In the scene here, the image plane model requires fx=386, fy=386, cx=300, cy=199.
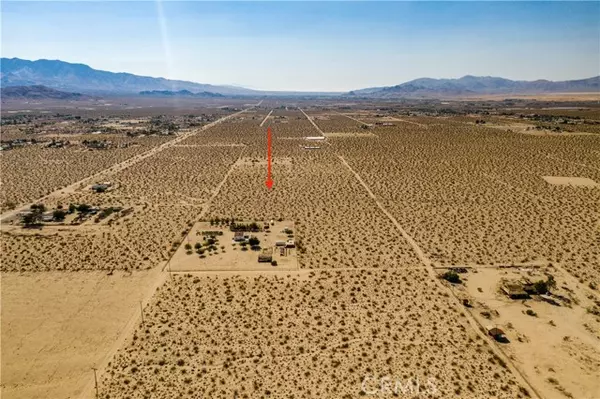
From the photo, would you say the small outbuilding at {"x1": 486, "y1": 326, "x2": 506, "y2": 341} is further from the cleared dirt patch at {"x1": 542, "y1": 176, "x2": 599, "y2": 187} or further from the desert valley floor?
the cleared dirt patch at {"x1": 542, "y1": 176, "x2": 599, "y2": 187}

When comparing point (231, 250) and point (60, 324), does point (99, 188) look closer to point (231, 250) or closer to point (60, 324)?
point (231, 250)

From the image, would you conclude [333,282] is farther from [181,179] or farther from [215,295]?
[181,179]

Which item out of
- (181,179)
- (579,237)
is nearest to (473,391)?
(579,237)

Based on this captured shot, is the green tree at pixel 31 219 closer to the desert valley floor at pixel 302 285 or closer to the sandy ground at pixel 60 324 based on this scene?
the desert valley floor at pixel 302 285

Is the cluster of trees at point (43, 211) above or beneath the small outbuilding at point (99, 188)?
beneath

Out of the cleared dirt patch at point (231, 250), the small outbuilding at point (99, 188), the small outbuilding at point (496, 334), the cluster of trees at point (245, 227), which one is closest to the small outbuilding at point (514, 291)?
the small outbuilding at point (496, 334)

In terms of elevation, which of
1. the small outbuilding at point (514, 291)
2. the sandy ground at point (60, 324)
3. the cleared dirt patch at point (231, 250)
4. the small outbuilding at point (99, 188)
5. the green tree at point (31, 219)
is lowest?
the sandy ground at point (60, 324)
